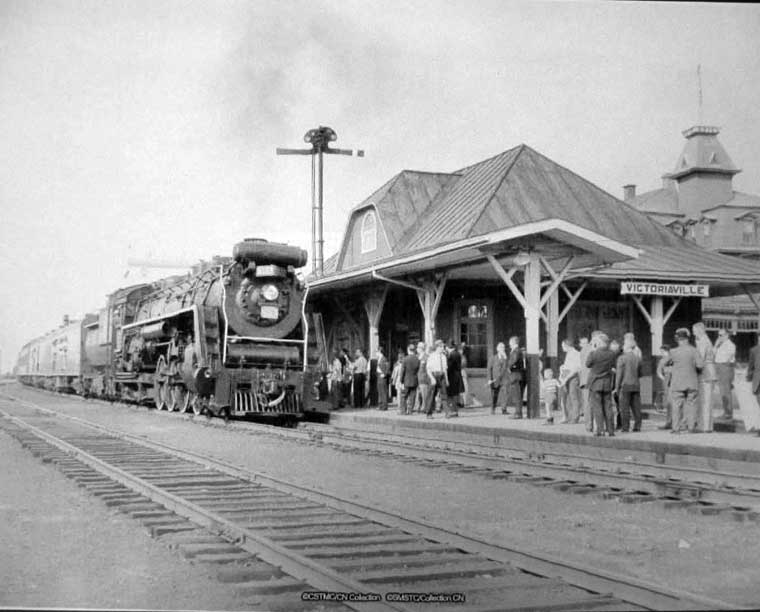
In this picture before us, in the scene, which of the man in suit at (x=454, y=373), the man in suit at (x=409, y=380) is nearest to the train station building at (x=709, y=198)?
the man in suit at (x=454, y=373)

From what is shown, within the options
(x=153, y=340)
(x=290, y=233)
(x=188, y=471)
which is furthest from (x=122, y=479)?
(x=153, y=340)

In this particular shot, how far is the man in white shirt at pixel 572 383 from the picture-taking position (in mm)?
14266

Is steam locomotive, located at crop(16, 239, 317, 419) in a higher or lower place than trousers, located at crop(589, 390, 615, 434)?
higher

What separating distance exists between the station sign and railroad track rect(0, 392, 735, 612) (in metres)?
10.6

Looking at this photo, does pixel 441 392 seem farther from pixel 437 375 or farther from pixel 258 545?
pixel 258 545

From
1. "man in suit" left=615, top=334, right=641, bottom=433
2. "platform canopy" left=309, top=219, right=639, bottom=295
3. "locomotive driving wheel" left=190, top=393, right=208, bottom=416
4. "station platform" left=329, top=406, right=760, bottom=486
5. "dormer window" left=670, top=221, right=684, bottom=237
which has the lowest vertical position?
"station platform" left=329, top=406, right=760, bottom=486

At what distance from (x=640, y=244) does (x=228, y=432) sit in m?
12.6

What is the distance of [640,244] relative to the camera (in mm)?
22281

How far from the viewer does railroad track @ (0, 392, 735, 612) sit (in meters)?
4.53

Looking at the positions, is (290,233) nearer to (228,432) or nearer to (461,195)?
(228,432)

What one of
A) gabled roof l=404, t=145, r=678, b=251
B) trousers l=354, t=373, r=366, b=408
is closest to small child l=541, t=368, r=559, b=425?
trousers l=354, t=373, r=366, b=408

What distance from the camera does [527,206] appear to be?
22.4 metres

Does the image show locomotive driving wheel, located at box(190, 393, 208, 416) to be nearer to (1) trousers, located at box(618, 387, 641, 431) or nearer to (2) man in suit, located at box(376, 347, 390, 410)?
(2) man in suit, located at box(376, 347, 390, 410)

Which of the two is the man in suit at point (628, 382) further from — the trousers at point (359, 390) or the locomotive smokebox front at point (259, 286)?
the trousers at point (359, 390)
